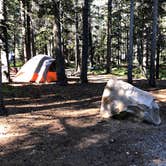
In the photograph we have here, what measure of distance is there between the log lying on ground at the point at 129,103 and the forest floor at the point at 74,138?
26 centimetres

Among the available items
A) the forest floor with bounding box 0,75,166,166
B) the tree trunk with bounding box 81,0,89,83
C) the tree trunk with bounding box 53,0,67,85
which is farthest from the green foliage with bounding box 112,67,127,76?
the forest floor with bounding box 0,75,166,166

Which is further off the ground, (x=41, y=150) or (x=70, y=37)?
(x=70, y=37)

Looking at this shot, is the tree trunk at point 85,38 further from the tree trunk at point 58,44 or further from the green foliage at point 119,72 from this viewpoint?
the green foliage at point 119,72

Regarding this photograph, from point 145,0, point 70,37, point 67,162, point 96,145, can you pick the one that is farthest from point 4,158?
point 70,37

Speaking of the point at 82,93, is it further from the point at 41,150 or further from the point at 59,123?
the point at 41,150

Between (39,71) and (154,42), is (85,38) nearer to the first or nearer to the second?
(154,42)

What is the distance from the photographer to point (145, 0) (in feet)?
81.0

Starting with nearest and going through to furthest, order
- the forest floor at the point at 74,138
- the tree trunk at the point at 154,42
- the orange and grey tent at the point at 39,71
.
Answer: the forest floor at the point at 74,138 < the tree trunk at the point at 154,42 < the orange and grey tent at the point at 39,71

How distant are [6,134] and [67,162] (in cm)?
238

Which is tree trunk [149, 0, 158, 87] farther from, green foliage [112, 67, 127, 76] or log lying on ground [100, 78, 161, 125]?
green foliage [112, 67, 127, 76]

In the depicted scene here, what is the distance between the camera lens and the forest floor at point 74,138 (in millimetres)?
6988

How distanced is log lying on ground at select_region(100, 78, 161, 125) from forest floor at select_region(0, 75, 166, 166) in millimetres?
265

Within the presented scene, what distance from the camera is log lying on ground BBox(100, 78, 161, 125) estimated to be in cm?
941

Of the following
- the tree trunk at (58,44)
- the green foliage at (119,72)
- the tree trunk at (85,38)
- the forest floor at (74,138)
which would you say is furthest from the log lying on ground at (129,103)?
the green foliage at (119,72)
